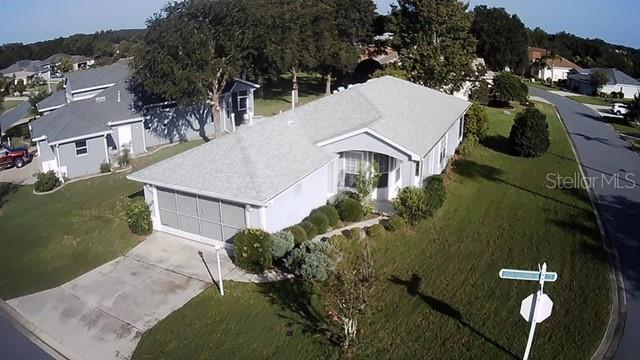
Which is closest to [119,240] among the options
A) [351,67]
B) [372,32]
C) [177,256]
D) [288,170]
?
[177,256]

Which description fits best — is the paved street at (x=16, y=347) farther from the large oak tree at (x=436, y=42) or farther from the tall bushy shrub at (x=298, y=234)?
the large oak tree at (x=436, y=42)

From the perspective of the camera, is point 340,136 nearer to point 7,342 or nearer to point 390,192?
point 390,192

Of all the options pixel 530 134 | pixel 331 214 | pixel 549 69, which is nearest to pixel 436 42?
pixel 530 134

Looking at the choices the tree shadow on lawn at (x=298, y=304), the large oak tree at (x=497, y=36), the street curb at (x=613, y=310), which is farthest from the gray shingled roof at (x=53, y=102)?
the large oak tree at (x=497, y=36)

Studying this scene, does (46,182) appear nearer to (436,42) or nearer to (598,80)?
(436,42)

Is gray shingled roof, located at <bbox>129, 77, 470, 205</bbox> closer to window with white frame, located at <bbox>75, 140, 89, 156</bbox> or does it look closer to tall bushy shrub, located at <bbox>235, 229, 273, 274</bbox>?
tall bushy shrub, located at <bbox>235, 229, 273, 274</bbox>

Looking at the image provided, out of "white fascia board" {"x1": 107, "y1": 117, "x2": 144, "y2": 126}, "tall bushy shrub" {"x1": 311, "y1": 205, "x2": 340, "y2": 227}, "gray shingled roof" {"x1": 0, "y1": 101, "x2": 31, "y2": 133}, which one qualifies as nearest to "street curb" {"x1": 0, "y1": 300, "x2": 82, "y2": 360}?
"tall bushy shrub" {"x1": 311, "y1": 205, "x2": 340, "y2": 227}
